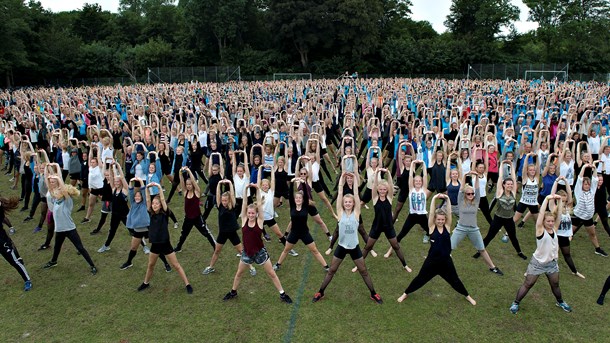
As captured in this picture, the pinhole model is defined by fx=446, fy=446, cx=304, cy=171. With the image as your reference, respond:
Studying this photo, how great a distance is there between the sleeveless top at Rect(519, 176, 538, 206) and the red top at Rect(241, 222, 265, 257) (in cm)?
554

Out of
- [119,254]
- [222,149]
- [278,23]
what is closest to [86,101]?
[222,149]

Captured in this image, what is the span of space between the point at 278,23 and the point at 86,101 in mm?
37043

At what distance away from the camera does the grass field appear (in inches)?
252

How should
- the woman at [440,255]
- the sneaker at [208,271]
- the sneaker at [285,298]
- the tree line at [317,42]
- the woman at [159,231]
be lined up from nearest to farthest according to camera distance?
the woman at [440,255] → the sneaker at [285,298] → the woman at [159,231] → the sneaker at [208,271] → the tree line at [317,42]

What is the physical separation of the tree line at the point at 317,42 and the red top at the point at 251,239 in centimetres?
5164

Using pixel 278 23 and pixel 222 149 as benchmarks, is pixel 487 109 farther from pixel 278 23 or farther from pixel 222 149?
pixel 278 23

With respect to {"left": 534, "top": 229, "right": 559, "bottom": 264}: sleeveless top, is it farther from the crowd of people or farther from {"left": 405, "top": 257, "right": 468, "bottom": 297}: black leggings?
{"left": 405, "top": 257, "right": 468, "bottom": 297}: black leggings

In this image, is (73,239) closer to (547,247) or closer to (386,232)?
(386,232)

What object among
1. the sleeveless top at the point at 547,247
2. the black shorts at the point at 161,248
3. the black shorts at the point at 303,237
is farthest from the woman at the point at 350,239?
the black shorts at the point at 161,248

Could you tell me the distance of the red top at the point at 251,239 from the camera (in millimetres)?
6902

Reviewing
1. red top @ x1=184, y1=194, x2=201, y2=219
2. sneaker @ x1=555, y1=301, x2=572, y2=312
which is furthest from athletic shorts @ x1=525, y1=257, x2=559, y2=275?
red top @ x1=184, y1=194, x2=201, y2=219

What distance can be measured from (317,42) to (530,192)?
52.1m

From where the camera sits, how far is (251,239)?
6918 mm

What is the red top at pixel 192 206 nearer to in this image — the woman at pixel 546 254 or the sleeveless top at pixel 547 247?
the woman at pixel 546 254
